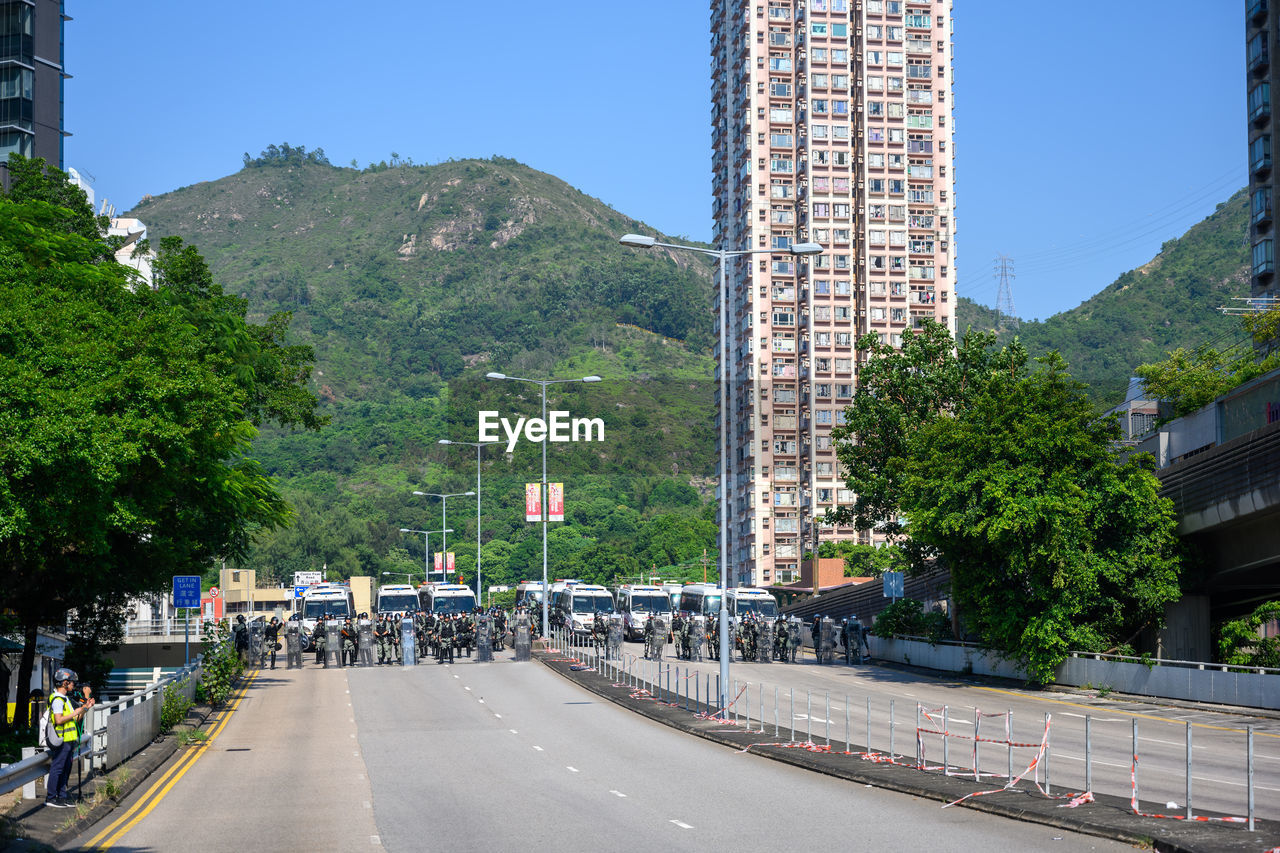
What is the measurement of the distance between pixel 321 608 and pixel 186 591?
18.7 metres

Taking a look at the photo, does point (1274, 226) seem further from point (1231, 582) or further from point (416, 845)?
point (416, 845)

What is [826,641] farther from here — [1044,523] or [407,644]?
[407,644]

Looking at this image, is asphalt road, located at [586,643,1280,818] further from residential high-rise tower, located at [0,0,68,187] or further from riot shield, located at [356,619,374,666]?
residential high-rise tower, located at [0,0,68,187]

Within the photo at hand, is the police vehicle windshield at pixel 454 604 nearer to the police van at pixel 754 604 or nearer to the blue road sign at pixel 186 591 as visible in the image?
the police van at pixel 754 604

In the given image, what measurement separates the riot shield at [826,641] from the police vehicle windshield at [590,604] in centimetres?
1297

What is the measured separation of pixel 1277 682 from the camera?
3172 centimetres

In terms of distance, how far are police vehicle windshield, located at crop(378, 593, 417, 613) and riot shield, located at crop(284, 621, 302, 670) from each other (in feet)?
36.1

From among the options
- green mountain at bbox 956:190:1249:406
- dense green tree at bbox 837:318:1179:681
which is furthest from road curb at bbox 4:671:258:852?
green mountain at bbox 956:190:1249:406

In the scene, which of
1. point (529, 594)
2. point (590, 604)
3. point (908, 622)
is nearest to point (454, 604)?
point (590, 604)

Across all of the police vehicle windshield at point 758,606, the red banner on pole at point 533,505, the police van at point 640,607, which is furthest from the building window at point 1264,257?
the red banner on pole at point 533,505

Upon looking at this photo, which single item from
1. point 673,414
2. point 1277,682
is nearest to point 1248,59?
point 1277,682

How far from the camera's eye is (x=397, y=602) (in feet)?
204

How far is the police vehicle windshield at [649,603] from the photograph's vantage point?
64.4 m

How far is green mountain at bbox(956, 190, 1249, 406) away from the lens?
153500mm
